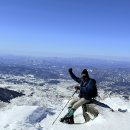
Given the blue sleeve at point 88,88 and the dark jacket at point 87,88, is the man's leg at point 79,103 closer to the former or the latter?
the dark jacket at point 87,88

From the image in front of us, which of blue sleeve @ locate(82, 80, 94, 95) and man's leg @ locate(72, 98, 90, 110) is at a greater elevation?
blue sleeve @ locate(82, 80, 94, 95)

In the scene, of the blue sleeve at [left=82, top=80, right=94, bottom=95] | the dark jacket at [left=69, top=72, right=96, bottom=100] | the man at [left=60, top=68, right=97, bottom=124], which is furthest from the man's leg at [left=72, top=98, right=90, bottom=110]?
the blue sleeve at [left=82, top=80, right=94, bottom=95]

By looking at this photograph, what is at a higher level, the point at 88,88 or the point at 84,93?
the point at 88,88

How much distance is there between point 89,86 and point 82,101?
99 centimetres

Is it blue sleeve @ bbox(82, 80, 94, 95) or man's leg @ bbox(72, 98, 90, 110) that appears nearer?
blue sleeve @ bbox(82, 80, 94, 95)

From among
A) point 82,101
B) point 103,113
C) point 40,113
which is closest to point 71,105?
point 82,101

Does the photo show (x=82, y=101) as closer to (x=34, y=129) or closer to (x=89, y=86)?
(x=89, y=86)

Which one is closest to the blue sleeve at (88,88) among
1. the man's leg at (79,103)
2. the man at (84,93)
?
the man at (84,93)

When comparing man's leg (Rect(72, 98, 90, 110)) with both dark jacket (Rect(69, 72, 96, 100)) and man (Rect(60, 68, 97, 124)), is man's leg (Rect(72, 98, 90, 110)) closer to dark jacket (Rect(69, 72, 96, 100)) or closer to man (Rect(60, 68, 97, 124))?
man (Rect(60, 68, 97, 124))

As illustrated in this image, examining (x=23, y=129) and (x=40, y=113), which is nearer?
(x=23, y=129)

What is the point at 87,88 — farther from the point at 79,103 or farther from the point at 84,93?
the point at 79,103

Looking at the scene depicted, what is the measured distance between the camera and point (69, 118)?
1639 centimetres

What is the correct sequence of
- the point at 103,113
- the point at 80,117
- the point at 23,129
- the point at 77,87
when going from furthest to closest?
1. the point at 80,117
2. the point at 77,87
3. the point at 103,113
4. the point at 23,129

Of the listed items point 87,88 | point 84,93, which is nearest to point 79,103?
point 84,93
